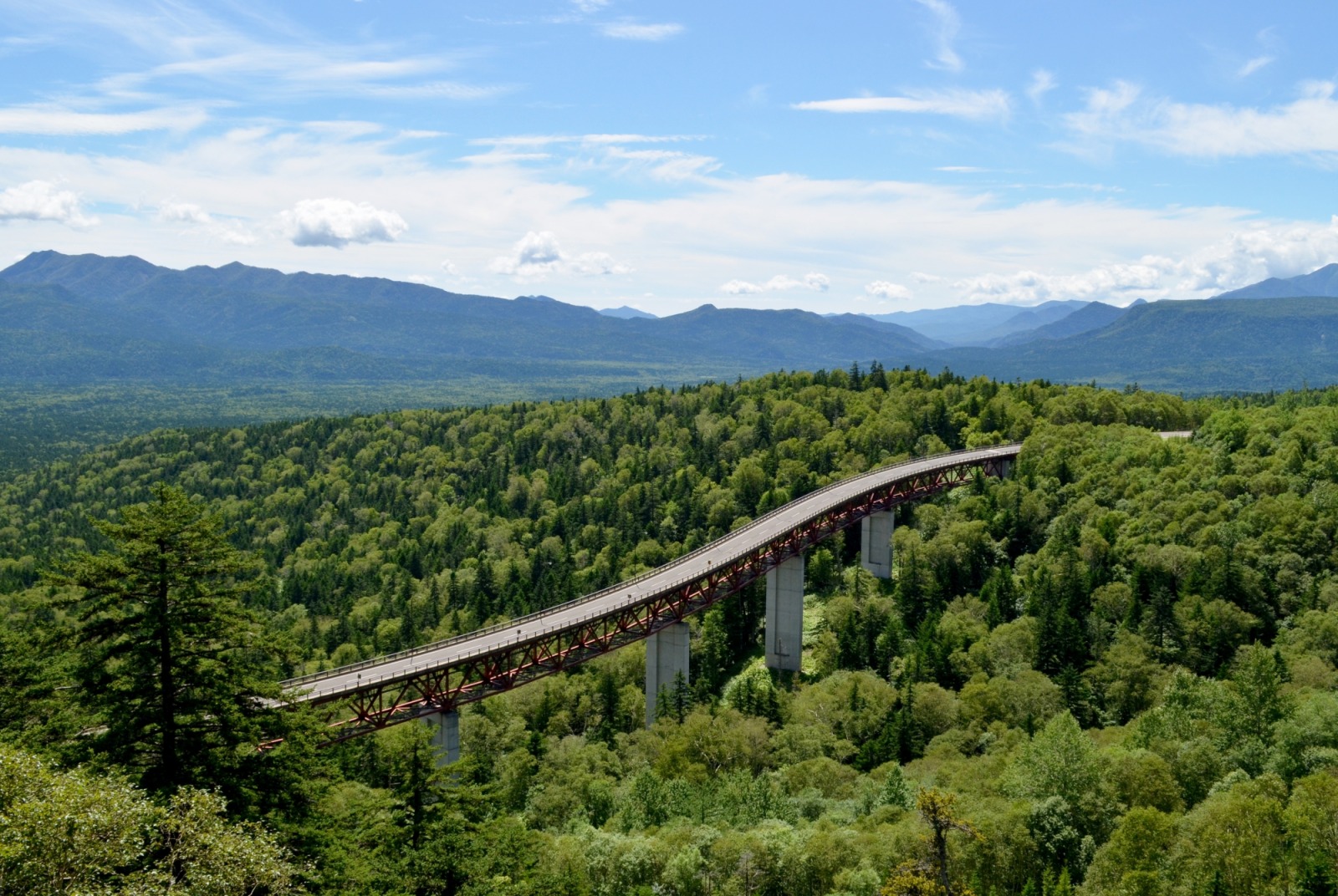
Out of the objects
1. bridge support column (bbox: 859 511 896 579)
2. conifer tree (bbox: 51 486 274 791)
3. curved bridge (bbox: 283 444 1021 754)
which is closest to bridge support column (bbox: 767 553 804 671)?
curved bridge (bbox: 283 444 1021 754)

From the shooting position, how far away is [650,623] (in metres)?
81.1

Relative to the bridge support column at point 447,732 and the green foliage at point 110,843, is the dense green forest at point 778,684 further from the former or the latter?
the bridge support column at point 447,732

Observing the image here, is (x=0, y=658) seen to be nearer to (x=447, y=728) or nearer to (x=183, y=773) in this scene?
(x=183, y=773)

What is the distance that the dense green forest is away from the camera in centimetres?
2938

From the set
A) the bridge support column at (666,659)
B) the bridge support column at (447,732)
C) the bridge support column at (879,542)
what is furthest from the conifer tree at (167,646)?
the bridge support column at (879,542)

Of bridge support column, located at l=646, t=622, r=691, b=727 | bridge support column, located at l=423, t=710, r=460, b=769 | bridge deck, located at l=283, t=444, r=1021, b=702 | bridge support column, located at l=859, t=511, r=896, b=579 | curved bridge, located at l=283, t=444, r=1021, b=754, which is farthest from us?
bridge support column, located at l=859, t=511, r=896, b=579

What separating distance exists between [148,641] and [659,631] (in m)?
55.7

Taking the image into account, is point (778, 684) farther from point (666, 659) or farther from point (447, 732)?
point (447, 732)

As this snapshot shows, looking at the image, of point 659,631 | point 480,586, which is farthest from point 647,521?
point 659,631

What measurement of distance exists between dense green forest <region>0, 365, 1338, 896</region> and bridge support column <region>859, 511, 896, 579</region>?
6.76 feet

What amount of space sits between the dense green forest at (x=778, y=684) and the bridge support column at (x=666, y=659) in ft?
9.46

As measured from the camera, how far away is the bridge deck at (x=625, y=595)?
201 feet

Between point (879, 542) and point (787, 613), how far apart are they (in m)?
22.0

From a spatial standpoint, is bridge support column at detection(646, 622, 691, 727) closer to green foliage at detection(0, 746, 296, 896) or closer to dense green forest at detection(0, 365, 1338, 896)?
dense green forest at detection(0, 365, 1338, 896)
